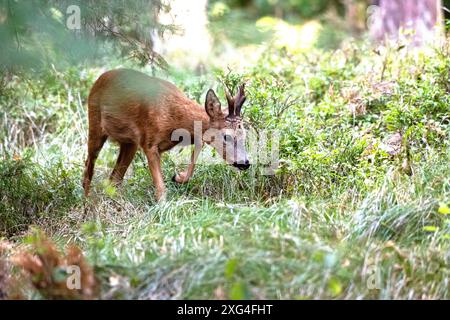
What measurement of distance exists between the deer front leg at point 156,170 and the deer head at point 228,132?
1.71 feet

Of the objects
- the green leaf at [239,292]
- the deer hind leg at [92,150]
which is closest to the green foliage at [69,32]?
the deer hind leg at [92,150]

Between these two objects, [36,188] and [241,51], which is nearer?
[36,188]

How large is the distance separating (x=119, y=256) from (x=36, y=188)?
2.39 metres

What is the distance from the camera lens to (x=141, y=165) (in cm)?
854

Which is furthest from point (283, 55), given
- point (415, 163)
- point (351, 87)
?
point (415, 163)

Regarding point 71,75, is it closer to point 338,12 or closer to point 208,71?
point 208,71

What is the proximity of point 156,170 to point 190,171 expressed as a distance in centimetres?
33

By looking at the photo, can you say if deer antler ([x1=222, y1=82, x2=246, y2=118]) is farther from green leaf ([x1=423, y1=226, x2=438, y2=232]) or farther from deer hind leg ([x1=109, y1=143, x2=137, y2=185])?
green leaf ([x1=423, y1=226, x2=438, y2=232])

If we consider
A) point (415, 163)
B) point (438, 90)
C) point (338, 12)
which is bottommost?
point (415, 163)

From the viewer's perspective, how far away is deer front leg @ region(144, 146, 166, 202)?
726cm

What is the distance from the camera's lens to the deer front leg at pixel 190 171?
7.41 meters

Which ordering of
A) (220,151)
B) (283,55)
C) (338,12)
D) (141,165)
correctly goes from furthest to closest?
(338,12), (283,55), (141,165), (220,151)

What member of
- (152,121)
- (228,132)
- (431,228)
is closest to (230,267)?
(431,228)

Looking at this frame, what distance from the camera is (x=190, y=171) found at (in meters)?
7.42
